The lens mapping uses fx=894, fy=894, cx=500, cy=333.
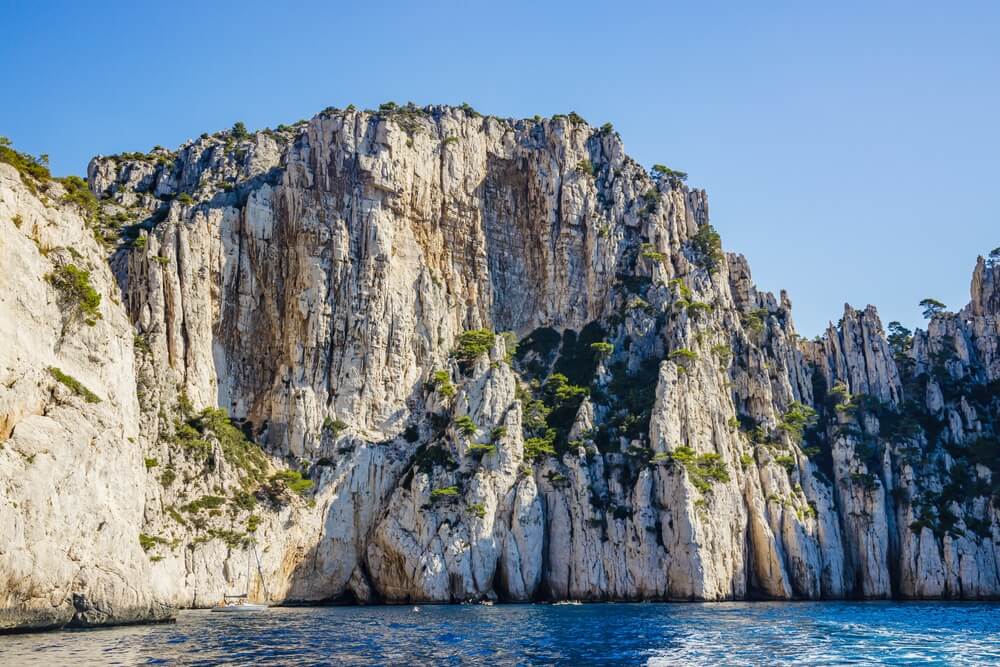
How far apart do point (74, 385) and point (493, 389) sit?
48.1 metres

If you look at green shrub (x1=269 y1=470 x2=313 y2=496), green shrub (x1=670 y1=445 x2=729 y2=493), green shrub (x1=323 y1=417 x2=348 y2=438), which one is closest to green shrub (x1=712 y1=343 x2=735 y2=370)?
green shrub (x1=670 y1=445 x2=729 y2=493)

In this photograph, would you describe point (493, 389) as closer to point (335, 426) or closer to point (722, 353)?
point (335, 426)

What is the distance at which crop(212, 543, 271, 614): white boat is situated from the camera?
68.3 metres

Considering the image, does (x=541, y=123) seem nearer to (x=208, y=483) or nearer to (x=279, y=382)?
(x=279, y=382)

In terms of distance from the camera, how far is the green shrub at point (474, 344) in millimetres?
98062

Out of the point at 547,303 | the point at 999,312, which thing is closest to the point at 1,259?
the point at 547,303

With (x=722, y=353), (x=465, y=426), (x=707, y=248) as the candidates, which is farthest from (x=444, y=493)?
(x=707, y=248)

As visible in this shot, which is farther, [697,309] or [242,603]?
[697,309]

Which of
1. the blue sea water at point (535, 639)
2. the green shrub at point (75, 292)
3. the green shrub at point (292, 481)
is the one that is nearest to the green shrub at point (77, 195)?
the green shrub at point (75, 292)

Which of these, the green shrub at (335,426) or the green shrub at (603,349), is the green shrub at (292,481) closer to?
the green shrub at (335,426)

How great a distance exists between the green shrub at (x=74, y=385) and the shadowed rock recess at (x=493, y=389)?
6304mm

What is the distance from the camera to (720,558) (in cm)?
8375

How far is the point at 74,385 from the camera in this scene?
4928 cm

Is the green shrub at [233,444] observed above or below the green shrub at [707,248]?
below
